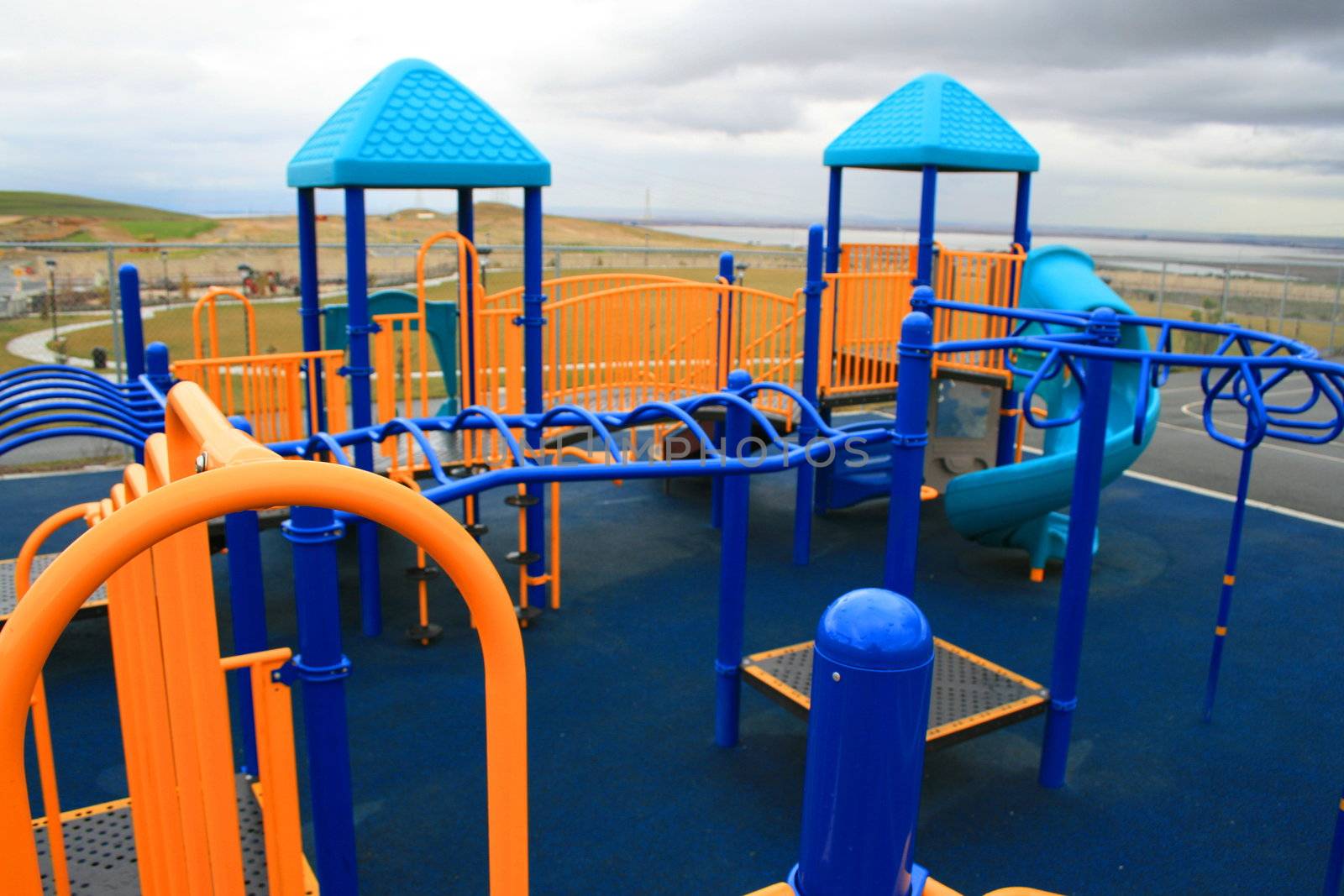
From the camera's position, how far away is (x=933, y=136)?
8500 mm

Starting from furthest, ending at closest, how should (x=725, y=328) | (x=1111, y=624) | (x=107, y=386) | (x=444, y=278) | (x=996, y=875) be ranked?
(x=444, y=278) → (x=725, y=328) → (x=1111, y=624) → (x=107, y=386) → (x=996, y=875)

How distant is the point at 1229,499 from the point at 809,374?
15.6ft

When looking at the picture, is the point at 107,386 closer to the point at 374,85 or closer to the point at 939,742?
the point at 374,85

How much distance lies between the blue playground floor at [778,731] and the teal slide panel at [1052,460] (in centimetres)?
35

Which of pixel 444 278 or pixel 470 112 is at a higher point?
pixel 470 112

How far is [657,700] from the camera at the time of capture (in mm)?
5781

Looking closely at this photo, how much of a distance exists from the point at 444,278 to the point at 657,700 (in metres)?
24.9

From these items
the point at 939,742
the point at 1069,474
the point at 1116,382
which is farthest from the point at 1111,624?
the point at 939,742

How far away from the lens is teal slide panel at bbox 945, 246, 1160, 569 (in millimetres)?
7414

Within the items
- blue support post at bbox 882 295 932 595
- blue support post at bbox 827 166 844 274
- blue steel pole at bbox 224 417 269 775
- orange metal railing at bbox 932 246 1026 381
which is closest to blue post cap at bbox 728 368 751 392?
blue support post at bbox 882 295 932 595

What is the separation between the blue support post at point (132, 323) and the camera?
5664 millimetres

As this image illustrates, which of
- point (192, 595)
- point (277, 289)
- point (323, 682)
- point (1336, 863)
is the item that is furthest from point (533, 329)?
point (277, 289)

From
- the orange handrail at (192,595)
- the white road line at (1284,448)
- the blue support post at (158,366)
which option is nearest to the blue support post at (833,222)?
the white road line at (1284,448)

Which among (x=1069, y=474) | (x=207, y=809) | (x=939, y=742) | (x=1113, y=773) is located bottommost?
(x=1113, y=773)
